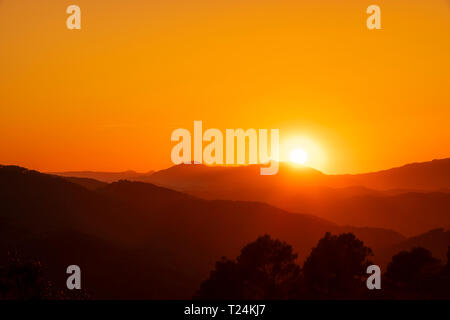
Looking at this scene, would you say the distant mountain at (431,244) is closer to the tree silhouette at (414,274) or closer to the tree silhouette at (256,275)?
the tree silhouette at (414,274)

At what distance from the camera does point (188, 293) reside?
13062 centimetres

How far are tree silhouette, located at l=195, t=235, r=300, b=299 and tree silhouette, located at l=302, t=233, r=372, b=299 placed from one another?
2.08 m

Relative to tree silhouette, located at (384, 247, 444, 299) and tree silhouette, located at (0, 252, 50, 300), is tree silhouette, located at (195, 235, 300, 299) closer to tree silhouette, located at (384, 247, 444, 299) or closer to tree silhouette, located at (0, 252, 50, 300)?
tree silhouette, located at (384, 247, 444, 299)

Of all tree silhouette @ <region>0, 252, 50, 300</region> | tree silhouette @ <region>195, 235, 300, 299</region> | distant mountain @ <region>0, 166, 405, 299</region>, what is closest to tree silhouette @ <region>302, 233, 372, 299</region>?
tree silhouette @ <region>195, 235, 300, 299</region>

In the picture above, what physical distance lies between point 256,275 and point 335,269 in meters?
Result: 7.84

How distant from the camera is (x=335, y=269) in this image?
60.9 meters

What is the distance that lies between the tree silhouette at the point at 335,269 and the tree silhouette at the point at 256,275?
2.08m

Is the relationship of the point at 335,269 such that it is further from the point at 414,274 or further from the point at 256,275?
the point at 256,275

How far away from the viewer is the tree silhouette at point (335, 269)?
5994cm

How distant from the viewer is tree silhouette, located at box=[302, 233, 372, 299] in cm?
5994

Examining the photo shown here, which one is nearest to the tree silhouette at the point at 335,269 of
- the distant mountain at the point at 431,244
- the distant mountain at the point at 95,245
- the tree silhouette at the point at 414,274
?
the tree silhouette at the point at 414,274

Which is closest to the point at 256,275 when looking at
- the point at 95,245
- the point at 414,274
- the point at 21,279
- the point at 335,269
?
the point at 335,269
